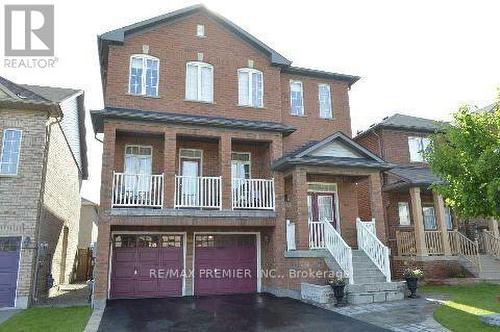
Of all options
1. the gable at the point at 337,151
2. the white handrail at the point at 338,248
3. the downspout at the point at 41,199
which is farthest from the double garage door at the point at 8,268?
the gable at the point at 337,151

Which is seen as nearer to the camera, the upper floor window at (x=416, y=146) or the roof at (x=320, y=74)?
the roof at (x=320, y=74)

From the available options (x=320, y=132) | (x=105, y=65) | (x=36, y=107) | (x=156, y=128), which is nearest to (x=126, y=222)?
(x=156, y=128)

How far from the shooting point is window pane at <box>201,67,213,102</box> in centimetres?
1539

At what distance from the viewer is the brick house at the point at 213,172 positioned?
44.3 ft

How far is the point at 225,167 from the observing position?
14523 millimetres

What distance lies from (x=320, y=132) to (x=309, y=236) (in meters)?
5.24

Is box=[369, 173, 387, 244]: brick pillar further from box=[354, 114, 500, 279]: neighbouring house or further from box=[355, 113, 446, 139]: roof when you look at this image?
box=[355, 113, 446, 139]: roof

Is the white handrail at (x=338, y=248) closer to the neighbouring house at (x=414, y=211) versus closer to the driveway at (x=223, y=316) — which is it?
the driveway at (x=223, y=316)

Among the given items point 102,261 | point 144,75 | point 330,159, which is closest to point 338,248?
point 330,159

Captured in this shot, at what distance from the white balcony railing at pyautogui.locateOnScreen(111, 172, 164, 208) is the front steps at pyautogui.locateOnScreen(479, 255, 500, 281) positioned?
46.6 feet

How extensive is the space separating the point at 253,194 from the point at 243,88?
471 cm

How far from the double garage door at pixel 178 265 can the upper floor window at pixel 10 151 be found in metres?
4.39

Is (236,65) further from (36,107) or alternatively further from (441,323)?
(441,323)

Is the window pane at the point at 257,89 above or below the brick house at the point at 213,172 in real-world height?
above
